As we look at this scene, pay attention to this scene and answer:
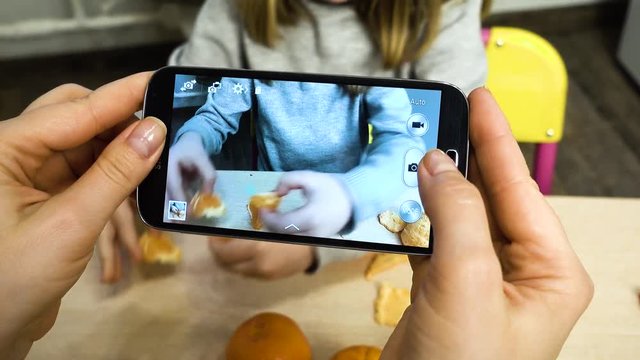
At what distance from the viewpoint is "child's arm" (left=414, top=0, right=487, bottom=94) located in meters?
0.75

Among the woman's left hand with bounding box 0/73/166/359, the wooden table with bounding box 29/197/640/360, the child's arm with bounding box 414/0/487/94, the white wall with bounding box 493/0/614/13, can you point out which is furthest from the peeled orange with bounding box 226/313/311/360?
the white wall with bounding box 493/0/614/13

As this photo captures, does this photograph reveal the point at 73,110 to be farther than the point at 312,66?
No

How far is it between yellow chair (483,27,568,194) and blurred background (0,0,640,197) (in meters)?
0.49

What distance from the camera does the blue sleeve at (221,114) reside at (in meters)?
0.51

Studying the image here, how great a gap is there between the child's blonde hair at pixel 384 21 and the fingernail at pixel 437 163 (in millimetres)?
353

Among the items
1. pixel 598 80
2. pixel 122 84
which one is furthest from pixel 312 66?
pixel 598 80

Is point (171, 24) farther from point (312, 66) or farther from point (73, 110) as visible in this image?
point (73, 110)

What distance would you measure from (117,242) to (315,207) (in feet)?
0.78

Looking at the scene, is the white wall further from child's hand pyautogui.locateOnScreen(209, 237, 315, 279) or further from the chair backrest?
child's hand pyautogui.locateOnScreen(209, 237, 315, 279)

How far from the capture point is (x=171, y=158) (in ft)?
1.67

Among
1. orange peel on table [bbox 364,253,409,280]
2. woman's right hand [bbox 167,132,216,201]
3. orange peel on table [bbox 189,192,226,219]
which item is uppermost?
woman's right hand [bbox 167,132,216,201]

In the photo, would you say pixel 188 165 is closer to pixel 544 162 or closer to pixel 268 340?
pixel 268 340

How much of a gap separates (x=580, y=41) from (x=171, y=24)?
1.04 m

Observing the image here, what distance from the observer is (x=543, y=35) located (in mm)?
1505
